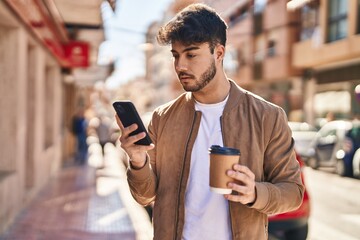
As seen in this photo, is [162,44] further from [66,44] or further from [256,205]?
[66,44]

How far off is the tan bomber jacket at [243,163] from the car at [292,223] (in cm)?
342

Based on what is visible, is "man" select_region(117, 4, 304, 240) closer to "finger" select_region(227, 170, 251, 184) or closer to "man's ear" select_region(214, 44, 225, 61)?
"man's ear" select_region(214, 44, 225, 61)

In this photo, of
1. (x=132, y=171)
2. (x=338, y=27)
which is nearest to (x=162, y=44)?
(x=132, y=171)

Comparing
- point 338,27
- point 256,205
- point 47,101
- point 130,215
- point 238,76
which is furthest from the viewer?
point 238,76

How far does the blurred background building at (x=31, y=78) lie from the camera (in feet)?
26.8

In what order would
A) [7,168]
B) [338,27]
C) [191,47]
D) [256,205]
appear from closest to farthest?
[256,205], [191,47], [7,168], [338,27]

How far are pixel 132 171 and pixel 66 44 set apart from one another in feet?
44.1

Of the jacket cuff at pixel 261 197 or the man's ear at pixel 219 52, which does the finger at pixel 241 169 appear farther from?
the man's ear at pixel 219 52

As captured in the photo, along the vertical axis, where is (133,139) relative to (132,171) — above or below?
above

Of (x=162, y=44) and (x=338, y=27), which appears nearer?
(x=162, y=44)

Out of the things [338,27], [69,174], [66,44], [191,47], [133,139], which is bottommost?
[69,174]

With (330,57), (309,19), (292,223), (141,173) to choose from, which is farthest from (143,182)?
(309,19)

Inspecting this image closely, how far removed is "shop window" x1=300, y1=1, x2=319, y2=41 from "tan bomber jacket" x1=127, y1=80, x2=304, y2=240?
2535 cm

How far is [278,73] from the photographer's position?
31.8 metres
